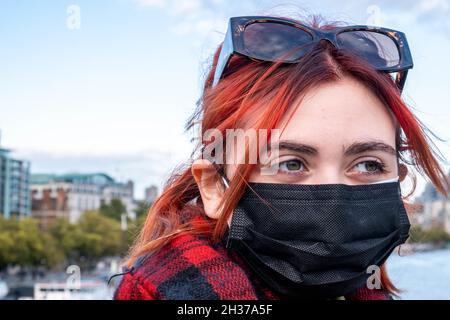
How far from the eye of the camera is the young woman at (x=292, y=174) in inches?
32.4

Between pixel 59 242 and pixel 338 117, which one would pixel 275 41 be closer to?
pixel 338 117

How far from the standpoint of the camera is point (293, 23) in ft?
2.91

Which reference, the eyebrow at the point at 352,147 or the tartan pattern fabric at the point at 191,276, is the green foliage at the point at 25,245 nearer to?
the tartan pattern fabric at the point at 191,276

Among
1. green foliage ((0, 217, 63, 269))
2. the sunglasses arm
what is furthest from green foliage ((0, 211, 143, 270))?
the sunglasses arm

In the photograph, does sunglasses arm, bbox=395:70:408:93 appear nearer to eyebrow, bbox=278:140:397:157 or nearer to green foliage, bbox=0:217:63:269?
eyebrow, bbox=278:140:397:157

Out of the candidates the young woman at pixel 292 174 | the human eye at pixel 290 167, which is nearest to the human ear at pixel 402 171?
the young woman at pixel 292 174

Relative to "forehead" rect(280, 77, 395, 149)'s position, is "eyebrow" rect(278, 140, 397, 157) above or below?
below

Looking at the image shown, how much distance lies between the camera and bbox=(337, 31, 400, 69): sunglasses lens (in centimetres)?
91

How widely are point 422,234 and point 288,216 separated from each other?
0.68 meters

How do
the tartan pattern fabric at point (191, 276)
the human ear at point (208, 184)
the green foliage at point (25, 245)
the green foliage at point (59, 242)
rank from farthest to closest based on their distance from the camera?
the green foliage at point (59, 242)
the green foliage at point (25, 245)
the human ear at point (208, 184)
the tartan pattern fabric at point (191, 276)

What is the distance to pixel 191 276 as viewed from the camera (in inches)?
31.7

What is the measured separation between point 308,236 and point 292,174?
0.09 metres

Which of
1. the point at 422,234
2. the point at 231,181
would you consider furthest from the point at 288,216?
the point at 422,234
